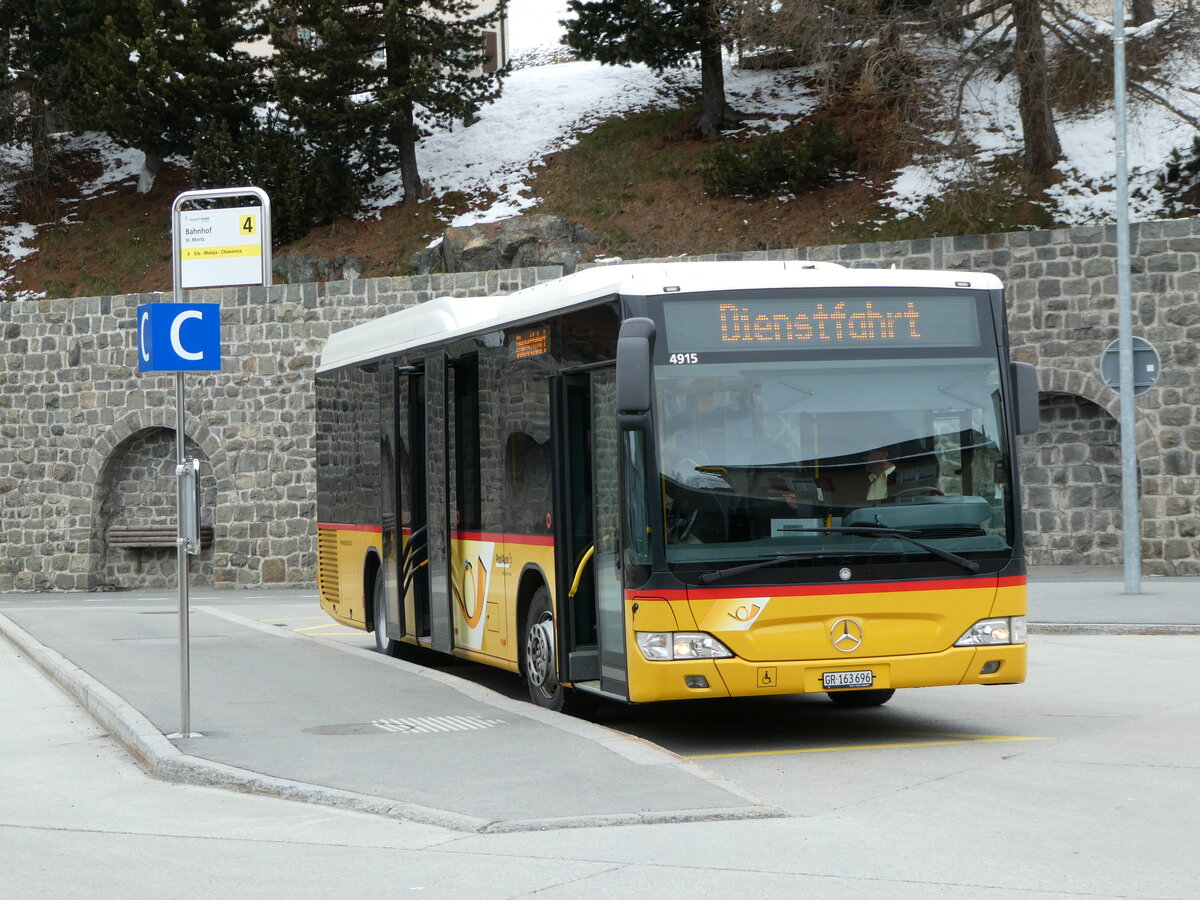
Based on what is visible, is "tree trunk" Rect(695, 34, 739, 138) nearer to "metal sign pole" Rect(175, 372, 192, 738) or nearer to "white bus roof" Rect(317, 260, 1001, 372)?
"white bus roof" Rect(317, 260, 1001, 372)

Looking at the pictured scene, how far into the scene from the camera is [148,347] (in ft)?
31.1

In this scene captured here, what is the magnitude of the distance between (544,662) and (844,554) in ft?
8.01

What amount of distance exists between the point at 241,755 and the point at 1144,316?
52.9ft

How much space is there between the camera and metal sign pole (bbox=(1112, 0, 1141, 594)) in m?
18.1

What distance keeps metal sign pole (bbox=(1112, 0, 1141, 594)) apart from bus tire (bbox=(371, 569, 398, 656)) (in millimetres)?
8702

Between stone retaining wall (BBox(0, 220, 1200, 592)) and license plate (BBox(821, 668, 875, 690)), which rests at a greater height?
stone retaining wall (BBox(0, 220, 1200, 592))

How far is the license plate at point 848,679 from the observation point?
884cm

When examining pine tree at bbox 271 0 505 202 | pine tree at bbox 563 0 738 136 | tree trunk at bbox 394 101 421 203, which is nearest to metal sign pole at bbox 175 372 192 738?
pine tree at bbox 563 0 738 136

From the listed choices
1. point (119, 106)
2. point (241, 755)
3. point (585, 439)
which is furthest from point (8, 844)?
point (119, 106)

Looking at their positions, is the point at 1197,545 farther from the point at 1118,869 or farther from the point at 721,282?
the point at 1118,869

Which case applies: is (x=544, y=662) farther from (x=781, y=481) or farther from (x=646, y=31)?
(x=646, y=31)

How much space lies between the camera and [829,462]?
877cm

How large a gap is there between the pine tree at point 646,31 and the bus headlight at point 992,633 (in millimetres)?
24222

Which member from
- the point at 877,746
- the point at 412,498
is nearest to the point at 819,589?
the point at 877,746
